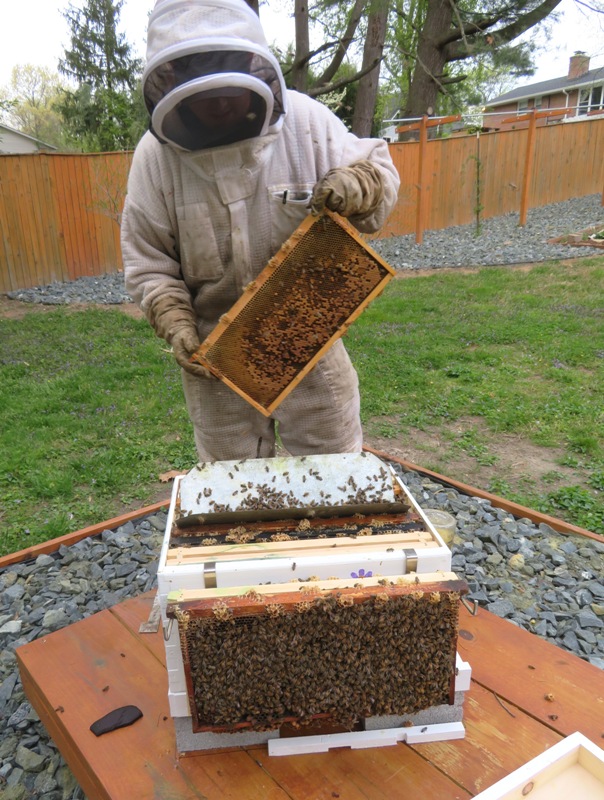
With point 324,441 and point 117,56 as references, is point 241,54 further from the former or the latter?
point 117,56

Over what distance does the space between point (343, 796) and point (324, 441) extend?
50.7 inches

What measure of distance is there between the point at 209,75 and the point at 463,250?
11.1 meters

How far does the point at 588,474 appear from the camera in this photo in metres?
4.13

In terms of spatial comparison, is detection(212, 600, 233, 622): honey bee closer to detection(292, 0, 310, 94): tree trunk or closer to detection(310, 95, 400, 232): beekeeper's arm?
detection(310, 95, 400, 232): beekeeper's arm

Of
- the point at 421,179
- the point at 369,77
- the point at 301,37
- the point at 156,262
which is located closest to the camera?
the point at 156,262

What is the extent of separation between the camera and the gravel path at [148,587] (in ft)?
7.29

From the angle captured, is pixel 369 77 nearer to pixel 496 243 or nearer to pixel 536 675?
pixel 496 243

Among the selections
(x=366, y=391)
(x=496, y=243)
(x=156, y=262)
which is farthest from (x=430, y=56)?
(x=156, y=262)

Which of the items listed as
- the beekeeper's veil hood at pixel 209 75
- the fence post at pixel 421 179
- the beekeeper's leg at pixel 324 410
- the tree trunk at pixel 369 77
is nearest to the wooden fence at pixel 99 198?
the fence post at pixel 421 179

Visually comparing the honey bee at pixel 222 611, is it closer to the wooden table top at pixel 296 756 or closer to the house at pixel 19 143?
the wooden table top at pixel 296 756

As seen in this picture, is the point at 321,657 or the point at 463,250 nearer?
the point at 321,657

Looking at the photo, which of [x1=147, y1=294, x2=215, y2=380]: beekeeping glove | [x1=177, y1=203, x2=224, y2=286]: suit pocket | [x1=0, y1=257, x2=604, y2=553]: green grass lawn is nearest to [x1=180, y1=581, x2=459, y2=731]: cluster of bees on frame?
[x1=147, y1=294, x2=215, y2=380]: beekeeping glove

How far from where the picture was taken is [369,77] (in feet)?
34.1

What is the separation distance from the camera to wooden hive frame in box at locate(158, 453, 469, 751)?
1.47 metres
